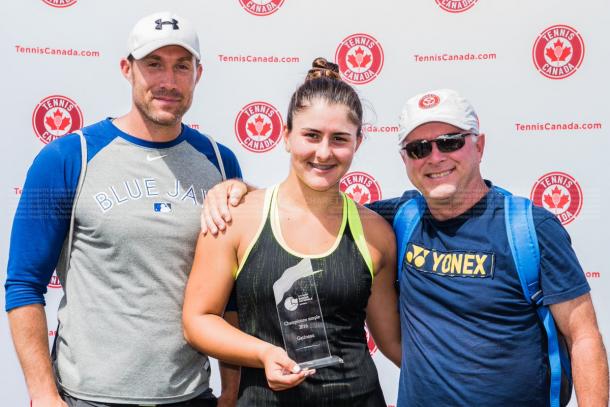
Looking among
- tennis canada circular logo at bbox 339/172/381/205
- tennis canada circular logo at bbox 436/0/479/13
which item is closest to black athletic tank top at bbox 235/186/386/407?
tennis canada circular logo at bbox 339/172/381/205

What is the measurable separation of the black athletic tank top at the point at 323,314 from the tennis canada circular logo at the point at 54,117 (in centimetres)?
182

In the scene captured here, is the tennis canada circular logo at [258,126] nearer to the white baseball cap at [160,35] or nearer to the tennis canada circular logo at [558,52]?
the white baseball cap at [160,35]

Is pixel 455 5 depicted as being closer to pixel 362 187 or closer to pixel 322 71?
pixel 362 187

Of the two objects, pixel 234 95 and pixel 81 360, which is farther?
pixel 234 95

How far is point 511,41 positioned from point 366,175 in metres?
1.03

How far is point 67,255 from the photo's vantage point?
1.71 meters

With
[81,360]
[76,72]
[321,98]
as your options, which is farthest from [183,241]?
[76,72]

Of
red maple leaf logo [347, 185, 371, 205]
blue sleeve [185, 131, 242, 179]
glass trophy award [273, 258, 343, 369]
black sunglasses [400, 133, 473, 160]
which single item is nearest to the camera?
glass trophy award [273, 258, 343, 369]

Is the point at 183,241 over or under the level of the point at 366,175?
under

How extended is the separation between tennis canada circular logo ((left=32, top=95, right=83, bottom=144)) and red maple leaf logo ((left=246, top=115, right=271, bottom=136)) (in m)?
0.89

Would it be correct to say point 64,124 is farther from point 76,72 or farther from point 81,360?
point 81,360

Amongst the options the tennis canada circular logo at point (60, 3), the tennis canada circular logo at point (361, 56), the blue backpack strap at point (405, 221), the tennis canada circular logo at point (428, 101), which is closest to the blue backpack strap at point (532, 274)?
the blue backpack strap at point (405, 221)

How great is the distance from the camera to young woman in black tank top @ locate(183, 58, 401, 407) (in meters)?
1.57

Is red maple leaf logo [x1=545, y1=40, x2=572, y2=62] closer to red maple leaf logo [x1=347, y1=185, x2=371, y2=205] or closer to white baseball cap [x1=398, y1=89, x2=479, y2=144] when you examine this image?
red maple leaf logo [x1=347, y1=185, x2=371, y2=205]
